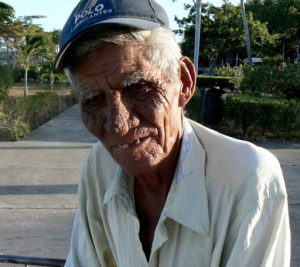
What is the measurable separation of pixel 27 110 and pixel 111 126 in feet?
45.4

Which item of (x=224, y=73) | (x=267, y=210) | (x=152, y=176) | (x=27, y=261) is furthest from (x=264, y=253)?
(x=224, y=73)

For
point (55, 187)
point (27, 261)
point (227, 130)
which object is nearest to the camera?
point (27, 261)

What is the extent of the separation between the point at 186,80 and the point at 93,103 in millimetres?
280

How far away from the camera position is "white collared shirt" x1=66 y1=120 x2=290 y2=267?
1.32 m

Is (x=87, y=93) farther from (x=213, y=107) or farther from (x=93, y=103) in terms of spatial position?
(x=213, y=107)

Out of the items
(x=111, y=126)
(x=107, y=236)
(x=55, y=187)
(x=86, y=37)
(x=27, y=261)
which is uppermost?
(x=86, y=37)

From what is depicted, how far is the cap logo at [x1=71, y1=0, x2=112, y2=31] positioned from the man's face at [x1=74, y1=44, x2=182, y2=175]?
0.29 ft

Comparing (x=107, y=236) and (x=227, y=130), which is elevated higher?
(x=107, y=236)

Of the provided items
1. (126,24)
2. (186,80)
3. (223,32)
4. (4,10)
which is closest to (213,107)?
(186,80)

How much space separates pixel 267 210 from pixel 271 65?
14.4 m

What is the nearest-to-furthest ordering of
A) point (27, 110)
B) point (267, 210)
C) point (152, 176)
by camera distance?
point (267, 210) < point (152, 176) < point (27, 110)

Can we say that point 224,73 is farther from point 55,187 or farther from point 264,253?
point 264,253

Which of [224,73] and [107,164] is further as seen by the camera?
[224,73]

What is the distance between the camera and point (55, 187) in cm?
730
